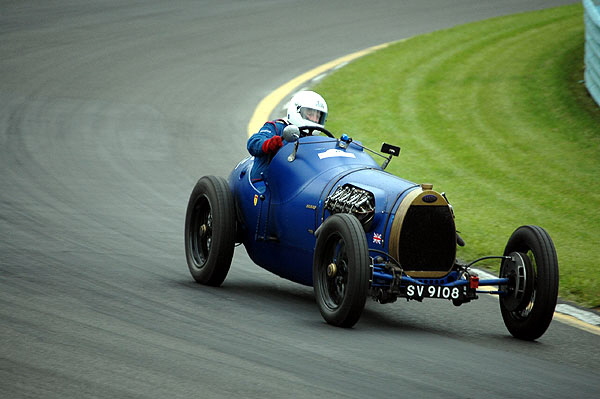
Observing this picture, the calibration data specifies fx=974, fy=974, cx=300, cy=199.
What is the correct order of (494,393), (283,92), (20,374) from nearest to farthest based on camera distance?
(20,374) < (494,393) < (283,92)

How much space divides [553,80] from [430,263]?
12586 mm

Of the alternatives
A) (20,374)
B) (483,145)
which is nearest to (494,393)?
(20,374)

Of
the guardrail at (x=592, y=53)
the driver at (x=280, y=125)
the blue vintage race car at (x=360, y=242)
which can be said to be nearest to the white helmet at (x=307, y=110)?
the driver at (x=280, y=125)

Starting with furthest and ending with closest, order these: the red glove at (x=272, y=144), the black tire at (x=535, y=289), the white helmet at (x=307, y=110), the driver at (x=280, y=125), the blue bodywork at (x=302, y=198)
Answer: the white helmet at (x=307, y=110) → the driver at (x=280, y=125) → the red glove at (x=272, y=144) → the blue bodywork at (x=302, y=198) → the black tire at (x=535, y=289)

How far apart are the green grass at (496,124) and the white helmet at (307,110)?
248 cm

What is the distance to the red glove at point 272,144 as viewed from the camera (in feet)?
27.5

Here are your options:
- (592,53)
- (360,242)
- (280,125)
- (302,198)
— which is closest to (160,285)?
(302,198)

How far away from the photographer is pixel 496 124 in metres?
16.8

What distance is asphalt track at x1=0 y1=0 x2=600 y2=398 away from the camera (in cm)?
564

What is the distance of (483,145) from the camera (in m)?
15.6

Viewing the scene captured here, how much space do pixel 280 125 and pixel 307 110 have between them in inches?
11.7

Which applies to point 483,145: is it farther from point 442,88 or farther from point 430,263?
point 430,263

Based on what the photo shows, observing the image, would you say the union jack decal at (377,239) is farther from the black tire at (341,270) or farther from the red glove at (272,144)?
the red glove at (272,144)

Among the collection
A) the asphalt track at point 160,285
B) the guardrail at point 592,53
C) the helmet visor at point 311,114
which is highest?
the guardrail at point 592,53
